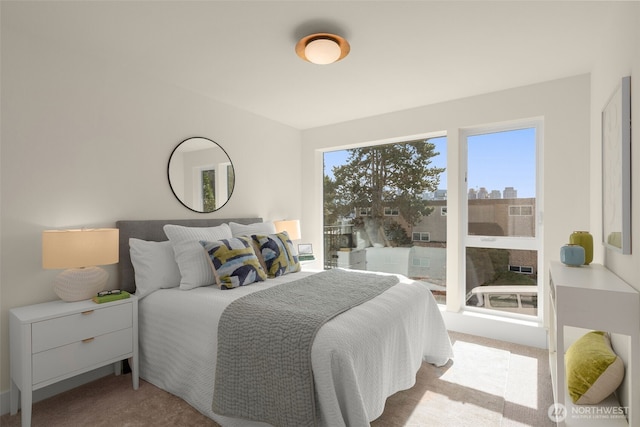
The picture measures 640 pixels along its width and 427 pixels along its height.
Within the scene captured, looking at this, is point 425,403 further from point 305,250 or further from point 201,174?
point 201,174

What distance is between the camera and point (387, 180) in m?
4.25

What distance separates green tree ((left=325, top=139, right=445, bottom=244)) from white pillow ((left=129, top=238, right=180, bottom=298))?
254 centimetres

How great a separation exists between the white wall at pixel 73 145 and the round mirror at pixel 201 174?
0.25 ft

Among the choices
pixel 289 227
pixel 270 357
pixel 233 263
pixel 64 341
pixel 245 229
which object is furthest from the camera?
pixel 289 227

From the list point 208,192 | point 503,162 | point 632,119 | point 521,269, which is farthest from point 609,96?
point 208,192

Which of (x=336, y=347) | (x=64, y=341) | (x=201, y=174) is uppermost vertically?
(x=201, y=174)

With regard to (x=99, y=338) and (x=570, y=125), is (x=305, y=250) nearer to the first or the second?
(x=99, y=338)

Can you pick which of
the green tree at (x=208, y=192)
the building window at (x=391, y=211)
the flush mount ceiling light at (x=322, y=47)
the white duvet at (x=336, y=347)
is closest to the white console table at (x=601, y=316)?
the white duvet at (x=336, y=347)

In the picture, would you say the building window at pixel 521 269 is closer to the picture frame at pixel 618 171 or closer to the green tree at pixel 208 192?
the picture frame at pixel 618 171

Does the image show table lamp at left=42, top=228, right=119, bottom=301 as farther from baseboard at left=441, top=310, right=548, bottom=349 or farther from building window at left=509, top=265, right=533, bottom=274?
building window at left=509, top=265, right=533, bottom=274

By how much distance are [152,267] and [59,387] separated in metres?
0.99

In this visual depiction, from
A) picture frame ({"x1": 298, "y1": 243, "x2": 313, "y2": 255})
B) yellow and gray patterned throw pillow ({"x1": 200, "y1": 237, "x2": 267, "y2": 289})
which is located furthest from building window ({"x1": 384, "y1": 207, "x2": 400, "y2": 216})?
yellow and gray patterned throw pillow ({"x1": 200, "y1": 237, "x2": 267, "y2": 289})

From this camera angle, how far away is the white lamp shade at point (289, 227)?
408cm

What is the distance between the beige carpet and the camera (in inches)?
Result: 77.9
